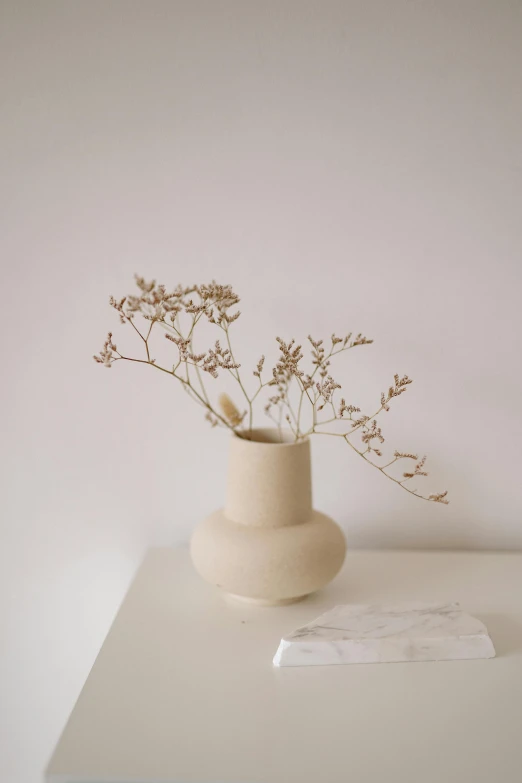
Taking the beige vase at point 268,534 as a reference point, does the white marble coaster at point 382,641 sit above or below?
below

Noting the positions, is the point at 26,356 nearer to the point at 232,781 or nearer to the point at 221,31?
the point at 221,31

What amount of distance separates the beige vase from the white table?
0.05 metres

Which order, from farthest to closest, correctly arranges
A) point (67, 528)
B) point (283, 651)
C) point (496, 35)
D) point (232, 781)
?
point (67, 528), point (496, 35), point (283, 651), point (232, 781)

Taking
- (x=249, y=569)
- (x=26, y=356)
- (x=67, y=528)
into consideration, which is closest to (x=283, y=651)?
(x=249, y=569)

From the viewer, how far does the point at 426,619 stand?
33.3 inches

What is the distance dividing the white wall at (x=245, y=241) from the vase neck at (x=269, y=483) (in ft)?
0.77

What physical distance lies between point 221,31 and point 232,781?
38.3 inches

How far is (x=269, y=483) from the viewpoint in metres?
0.91

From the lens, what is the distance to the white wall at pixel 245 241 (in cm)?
106

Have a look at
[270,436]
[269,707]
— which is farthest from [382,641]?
[270,436]

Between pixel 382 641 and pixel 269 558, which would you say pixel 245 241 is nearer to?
pixel 269 558

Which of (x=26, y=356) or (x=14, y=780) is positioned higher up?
(x=26, y=356)

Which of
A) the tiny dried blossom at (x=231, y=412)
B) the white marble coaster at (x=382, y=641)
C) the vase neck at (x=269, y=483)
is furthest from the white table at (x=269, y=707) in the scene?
the tiny dried blossom at (x=231, y=412)

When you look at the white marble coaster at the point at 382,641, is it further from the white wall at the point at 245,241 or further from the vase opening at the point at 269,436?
the white wall at the point at 245,241
